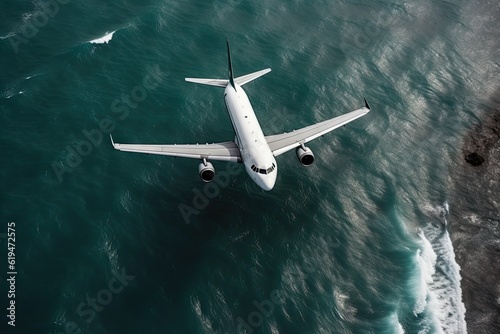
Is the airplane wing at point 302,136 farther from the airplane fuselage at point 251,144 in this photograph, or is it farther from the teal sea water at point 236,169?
the teal sea water at point 236,169

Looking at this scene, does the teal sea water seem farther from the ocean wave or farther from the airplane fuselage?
the airplane fuselage

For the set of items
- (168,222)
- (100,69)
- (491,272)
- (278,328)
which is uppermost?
(100,69)

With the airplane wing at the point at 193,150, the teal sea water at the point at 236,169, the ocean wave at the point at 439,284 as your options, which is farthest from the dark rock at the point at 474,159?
the airplane wing at the point at 193,150

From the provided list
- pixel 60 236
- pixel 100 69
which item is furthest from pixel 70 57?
pixel 60 236

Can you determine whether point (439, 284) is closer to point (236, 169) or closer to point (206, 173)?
point (236, 169)

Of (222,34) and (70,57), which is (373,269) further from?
(70,57)

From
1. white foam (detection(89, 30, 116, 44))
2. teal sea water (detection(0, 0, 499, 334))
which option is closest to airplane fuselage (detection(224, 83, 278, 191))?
teal sea water (detection(0, 0, 499, 334))
